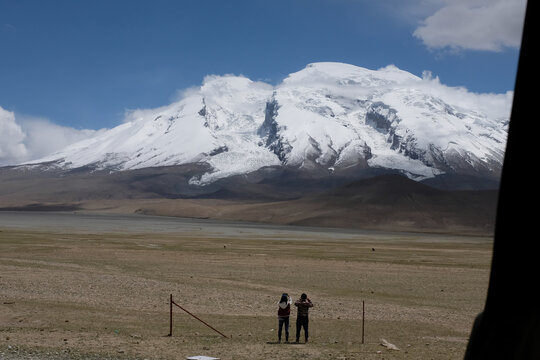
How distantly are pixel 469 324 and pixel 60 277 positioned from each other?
65.6 feet

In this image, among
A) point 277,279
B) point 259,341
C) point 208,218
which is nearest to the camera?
point 259,341

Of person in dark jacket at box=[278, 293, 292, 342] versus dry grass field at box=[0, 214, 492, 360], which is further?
person in dark jacket at box=[278, 293, 292, 342]

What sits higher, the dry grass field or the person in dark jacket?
the person in dark jacket

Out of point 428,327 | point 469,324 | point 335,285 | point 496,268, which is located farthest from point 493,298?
point 335,285

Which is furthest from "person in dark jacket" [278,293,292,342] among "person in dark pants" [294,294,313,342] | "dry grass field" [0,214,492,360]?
"dry grass field" [0,214,492,360]

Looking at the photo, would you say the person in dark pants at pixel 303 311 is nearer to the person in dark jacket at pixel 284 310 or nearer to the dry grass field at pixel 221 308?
the person in dark jacket at pixel 284 310

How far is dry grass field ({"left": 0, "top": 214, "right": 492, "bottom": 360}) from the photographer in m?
17.0

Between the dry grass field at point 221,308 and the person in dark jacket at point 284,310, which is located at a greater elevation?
the person in dark jacket at point 284,310

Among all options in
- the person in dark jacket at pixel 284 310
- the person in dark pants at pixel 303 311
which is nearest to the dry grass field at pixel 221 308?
the person in dark pants at pixel 303 311

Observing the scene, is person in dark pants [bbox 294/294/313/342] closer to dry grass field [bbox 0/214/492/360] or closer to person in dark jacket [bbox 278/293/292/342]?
person in dark jacket [bbox 278/293/292/342]

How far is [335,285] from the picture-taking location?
33438mm

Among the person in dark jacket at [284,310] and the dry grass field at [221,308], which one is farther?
the person in dark jacket at [284,310]

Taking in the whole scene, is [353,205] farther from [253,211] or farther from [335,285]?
[335,285]

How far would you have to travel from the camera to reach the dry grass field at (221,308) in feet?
55.7
